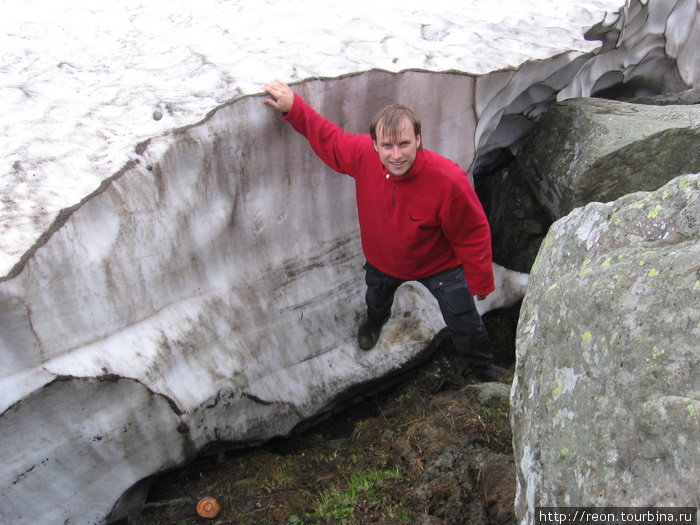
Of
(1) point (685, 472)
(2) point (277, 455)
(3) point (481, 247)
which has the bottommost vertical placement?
(2) point (277, 455)

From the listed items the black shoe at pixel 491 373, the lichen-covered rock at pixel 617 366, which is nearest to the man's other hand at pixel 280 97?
the lichen-covered rock at pixel 617 366

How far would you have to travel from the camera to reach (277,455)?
4434 mm

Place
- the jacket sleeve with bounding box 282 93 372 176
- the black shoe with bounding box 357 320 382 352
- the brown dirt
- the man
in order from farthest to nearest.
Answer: the black shoe with bounding box 357 320 382 352 < the jacket sleeve with bounding box 282 93 372 176 < the man < the brown dirt

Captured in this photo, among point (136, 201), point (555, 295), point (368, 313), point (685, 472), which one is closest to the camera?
point (685, 472)

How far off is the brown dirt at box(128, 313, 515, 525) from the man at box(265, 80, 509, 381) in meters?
0.73

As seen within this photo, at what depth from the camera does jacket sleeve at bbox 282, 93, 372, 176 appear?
163 inches

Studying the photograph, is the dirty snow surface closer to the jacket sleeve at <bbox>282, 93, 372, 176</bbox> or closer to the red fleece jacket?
the jacket sleeve at <bbox>282, 93, 372, 176</bbox>

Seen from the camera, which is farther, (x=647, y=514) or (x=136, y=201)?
(x=136, y=201)

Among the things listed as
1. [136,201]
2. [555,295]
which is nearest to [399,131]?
[555,295]

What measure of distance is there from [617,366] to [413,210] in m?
1.85

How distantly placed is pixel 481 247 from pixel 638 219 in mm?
1315

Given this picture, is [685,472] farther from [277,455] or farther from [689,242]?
[277,455]

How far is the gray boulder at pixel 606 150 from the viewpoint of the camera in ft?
16.7

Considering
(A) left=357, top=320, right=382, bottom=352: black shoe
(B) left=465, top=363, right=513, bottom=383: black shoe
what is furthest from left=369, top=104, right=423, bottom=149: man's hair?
(B) left=465, top=363, right=513, bottom=383: black shoe
